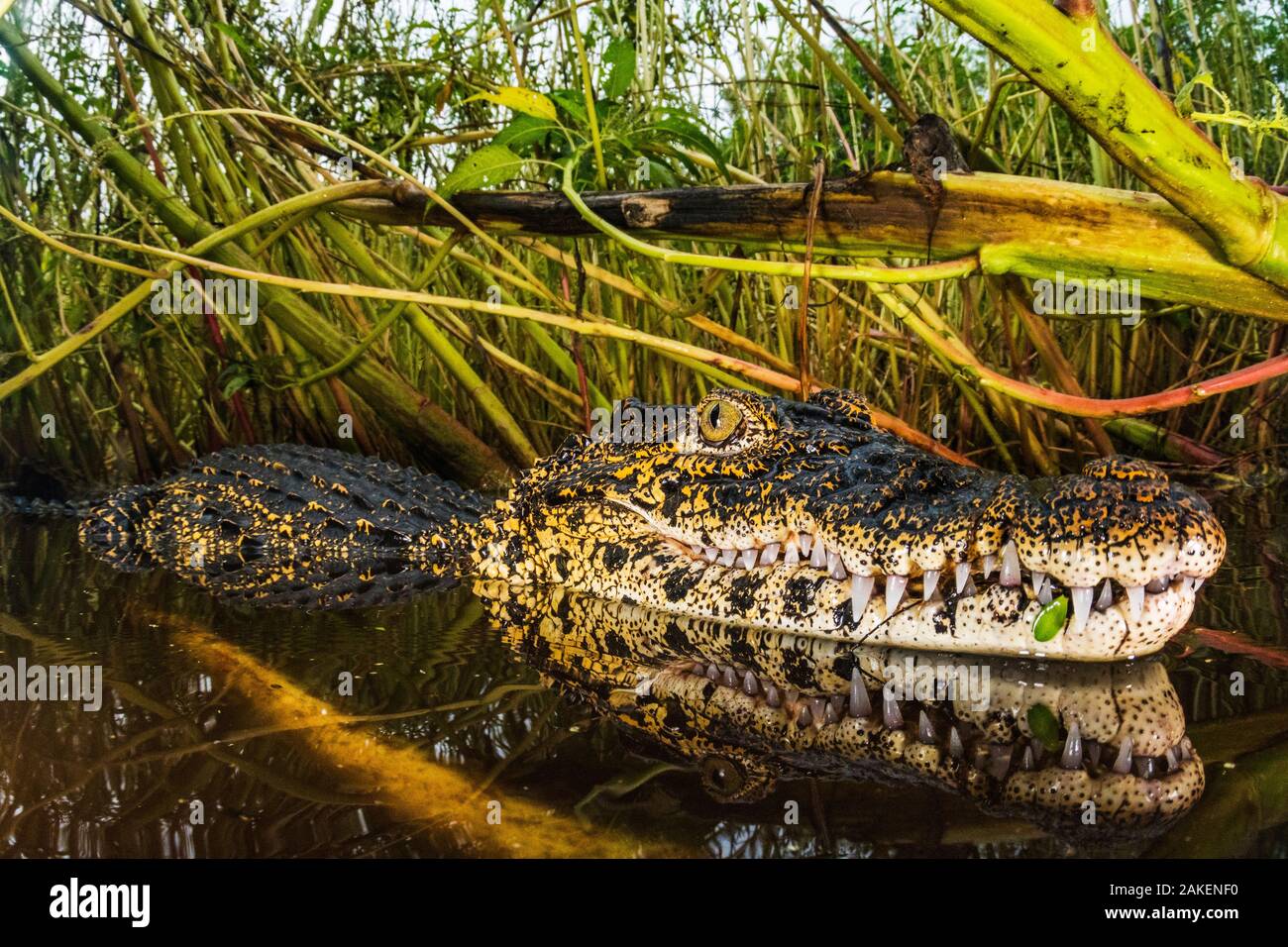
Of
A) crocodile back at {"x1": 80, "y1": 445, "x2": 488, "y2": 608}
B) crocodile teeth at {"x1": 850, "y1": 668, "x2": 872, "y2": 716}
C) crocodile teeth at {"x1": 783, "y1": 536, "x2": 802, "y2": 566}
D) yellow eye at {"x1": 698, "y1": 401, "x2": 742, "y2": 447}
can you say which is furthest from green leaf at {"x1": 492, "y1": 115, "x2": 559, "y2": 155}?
crocodile teeth at {"x1": 850, "y1": 668, "x2": 872, "y2": 716}

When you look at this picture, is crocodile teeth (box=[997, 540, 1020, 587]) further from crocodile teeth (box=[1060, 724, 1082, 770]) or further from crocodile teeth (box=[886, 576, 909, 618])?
crocodile teeth (box=[1060, 724, 1082, 770])

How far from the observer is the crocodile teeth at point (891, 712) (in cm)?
212

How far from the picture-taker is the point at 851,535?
254cm

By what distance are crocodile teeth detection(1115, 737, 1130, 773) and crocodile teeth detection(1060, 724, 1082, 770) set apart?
0.06 meters

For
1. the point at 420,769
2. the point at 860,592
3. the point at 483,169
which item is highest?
the point at 483,169

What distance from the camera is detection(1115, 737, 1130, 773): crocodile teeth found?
1.85 m

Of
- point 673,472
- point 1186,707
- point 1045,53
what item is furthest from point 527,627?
point 1045,53

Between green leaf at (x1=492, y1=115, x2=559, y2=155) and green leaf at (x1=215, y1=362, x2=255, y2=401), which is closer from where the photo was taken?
green leaf at (x1=492, y1=115, x2=559, y2=155)

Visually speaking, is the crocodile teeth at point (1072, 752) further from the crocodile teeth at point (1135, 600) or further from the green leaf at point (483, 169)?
the green leaf at point (483, 169)

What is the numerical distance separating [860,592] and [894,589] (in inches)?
4.3

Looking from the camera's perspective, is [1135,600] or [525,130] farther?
[525,130]

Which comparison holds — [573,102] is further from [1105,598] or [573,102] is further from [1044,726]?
[1044,726]

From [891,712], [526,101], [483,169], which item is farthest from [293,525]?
[891,712]

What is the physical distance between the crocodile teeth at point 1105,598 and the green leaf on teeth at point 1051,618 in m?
0.06
